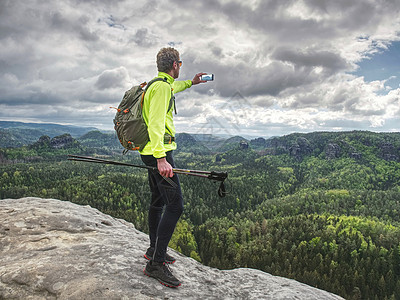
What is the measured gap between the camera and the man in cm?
621

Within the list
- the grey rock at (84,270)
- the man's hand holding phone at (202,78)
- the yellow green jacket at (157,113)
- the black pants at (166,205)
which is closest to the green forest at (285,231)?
the grey rock at (84,270)

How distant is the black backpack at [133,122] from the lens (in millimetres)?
6504

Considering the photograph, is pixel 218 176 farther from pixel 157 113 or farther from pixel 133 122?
pixel 133 122

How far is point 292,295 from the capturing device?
952 centimetres

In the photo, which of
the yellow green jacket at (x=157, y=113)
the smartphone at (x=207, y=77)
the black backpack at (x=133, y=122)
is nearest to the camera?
the yellow green jacket at (x=157, y=113)

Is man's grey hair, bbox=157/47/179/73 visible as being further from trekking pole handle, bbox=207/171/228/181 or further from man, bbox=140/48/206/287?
trekking pole handle, bbox=207/171/228/181

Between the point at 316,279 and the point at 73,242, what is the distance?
75159 millimetres

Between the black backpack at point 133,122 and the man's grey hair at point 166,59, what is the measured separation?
1.32ft

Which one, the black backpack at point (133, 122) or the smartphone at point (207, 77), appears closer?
the black backpack at point (133, 122)

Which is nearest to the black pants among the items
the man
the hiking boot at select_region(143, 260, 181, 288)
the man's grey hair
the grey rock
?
the man

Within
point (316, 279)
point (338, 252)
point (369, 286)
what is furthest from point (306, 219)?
point (316, 279)

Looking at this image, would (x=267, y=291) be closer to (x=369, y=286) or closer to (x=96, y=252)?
(x=96, y=252)

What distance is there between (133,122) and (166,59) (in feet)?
6.89

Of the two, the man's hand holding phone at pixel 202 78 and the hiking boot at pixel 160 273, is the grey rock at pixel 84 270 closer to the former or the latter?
the hiking boot at pixel 160 273
